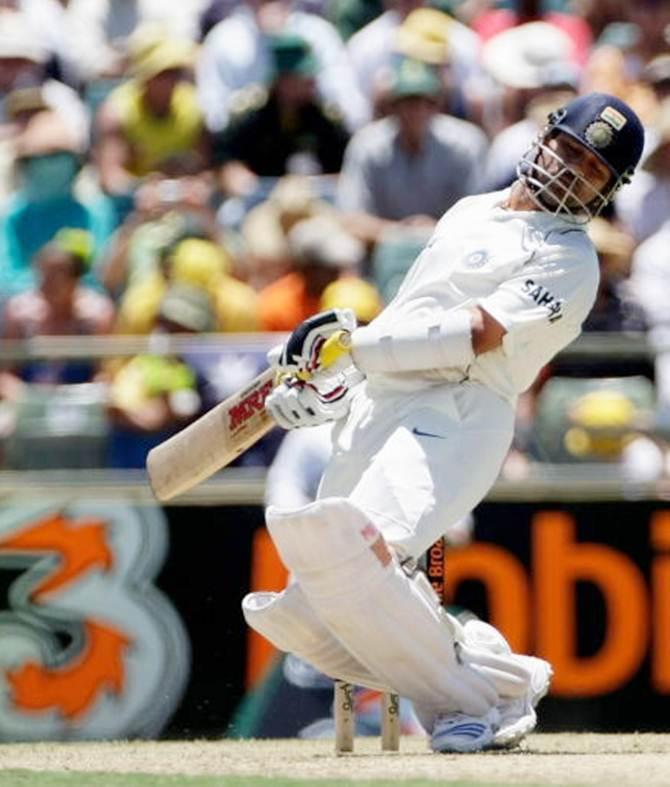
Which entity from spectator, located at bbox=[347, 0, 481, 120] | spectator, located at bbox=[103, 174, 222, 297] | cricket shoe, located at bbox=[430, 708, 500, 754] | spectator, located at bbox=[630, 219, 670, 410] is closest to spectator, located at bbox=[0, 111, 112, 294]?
spectator, located at bbox=[103, 174, 222, 297]

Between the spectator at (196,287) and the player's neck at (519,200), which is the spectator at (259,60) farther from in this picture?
the player's neck at (519,200)

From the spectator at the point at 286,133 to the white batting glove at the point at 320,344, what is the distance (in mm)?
4717

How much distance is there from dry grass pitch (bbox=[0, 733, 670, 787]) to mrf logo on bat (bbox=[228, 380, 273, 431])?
104cm

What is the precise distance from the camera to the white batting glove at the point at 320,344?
691 cm

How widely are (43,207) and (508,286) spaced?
186 inches

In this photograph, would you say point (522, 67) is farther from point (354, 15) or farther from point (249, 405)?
point (249, 405)

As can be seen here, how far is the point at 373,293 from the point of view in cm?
992

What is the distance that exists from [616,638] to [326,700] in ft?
3.87

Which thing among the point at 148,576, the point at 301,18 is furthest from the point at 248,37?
the point at 148,576

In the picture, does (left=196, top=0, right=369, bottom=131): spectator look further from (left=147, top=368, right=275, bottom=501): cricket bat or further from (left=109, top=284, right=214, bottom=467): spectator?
(left=147, top=368, right=275, bottom=501): cricket bat

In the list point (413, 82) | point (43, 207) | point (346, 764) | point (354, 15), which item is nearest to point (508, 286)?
point (346, 764)

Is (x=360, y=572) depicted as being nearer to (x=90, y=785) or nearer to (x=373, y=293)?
(x=90, y=785)

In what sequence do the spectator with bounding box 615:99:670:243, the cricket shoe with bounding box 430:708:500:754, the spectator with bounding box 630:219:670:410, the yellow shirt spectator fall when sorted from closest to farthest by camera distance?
the cricket shoe with bounding box 430:708:500:754 < the spectator with bounding box 630:219:670:410 < the spectator with bounding box 615:99:670:243 < the yellow shirt spectator

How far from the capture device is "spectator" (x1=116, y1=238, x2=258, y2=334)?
10.0 meters
